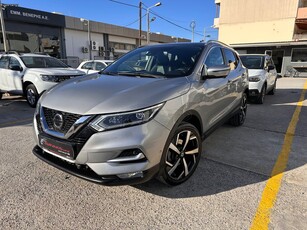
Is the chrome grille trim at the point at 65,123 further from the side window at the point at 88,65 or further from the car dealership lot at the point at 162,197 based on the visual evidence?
the side window at the point at 88,65

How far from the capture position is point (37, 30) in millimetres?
23484

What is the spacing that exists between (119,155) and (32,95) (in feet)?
20.6

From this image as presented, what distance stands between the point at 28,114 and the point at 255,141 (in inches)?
231

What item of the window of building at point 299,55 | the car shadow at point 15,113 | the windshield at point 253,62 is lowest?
the car shadow at point 15,113

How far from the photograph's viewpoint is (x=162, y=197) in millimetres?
2609

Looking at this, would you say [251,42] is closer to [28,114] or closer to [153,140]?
[28,114]

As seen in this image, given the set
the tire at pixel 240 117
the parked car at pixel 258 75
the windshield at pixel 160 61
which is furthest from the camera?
the parked car at pixel 258 75

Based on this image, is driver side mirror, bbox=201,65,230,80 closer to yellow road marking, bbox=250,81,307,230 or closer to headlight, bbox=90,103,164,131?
headlight, bbox=90,103,164,131

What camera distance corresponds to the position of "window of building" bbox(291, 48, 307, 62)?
21.7 metres

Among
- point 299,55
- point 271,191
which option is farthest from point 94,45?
point 271,191

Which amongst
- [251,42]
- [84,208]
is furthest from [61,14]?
[84,208]

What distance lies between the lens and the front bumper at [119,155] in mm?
2137

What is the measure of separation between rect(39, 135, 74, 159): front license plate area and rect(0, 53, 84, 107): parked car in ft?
16.4

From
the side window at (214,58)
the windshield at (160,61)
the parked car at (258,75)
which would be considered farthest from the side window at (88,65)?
the side window at (214,58)
